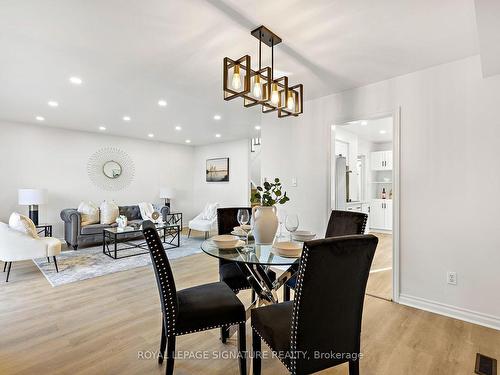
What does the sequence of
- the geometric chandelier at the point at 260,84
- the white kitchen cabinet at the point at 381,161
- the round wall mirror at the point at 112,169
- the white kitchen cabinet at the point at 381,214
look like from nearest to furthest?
1. the geometric chandelier at the point at 260,84
2. the round wall mirror at the point at 112,169
3. the white kitchen cabinet at the point at 381,214
4. the white kitchen cabinet at the point at 381,161

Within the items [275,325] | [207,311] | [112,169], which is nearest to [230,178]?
[112,169]

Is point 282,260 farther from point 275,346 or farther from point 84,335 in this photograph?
point 84,335

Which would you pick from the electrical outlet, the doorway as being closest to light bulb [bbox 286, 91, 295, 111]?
the doorway

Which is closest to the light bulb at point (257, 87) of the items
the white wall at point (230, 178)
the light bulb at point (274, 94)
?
the light bulb at point (274, 94)

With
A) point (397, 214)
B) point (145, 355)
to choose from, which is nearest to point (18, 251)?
point (145, 355)

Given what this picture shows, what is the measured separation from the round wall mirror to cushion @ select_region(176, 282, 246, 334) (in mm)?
5619

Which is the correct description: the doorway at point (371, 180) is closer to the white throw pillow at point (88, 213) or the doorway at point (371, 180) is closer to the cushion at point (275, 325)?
the cushion at point (275, 325)

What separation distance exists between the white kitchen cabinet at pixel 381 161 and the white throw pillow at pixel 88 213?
22.9 ft

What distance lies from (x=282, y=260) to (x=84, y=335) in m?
1.84

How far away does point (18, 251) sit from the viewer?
11.1 feet

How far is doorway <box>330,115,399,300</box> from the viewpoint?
11.8 feet

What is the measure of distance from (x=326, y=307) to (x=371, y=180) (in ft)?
22.1

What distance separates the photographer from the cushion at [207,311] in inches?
61.1

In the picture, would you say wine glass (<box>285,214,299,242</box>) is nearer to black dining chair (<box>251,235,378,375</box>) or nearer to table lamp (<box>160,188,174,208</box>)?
black dining chair (<box>251,235,378,375</box>)
